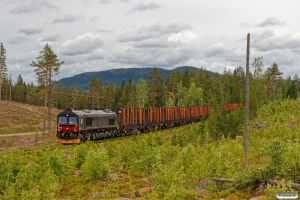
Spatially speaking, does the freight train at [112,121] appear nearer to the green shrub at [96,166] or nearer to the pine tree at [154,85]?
the green shrub at [96,166]

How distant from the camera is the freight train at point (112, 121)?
34.7 metres

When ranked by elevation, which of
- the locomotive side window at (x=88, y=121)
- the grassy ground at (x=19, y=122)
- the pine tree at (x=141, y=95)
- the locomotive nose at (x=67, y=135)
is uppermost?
the pine tree at (x=141, y=95)

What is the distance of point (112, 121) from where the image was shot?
42.4 metres

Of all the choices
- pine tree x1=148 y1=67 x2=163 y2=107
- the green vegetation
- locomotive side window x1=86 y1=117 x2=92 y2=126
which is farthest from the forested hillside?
the green vegetation

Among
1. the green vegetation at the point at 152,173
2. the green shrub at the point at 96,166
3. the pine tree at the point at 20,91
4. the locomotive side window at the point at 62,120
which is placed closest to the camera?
the green vegetation at the point at 152,173

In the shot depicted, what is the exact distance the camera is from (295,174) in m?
12.0

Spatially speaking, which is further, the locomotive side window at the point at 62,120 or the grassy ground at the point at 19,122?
the grassy ground at the point at 19,122

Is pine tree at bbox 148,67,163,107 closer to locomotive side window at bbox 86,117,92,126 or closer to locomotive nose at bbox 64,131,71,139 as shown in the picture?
locomotive side window at bbox 86,117,92,126

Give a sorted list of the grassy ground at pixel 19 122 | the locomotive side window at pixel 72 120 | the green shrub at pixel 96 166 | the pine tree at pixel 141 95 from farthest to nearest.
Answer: the pine tree at pixel 141 95 → the grassy ground at pixel 19 122 → the locomotive side window at pixel 72 120 → the green shrub at pixel 96 166

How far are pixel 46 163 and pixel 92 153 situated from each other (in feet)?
12.7

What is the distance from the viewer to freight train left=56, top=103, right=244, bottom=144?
114 ft

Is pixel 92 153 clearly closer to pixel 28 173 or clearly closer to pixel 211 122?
pixel 28 173

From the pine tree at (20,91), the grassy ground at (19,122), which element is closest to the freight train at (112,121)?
the grassy ground at (19,122)

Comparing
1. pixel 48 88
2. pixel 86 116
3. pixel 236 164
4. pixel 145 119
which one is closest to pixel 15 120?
pixel 48 88
